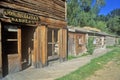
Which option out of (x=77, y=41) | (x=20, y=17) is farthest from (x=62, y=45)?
(x=77, y=41)

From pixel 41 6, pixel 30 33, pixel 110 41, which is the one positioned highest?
pixel 41 6

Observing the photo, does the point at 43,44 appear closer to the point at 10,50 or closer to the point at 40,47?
the point at 40,47

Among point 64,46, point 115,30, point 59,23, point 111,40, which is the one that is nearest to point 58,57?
point 64,46

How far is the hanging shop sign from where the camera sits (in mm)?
10107

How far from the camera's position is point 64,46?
16.4 m

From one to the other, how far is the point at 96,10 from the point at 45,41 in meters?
47.3

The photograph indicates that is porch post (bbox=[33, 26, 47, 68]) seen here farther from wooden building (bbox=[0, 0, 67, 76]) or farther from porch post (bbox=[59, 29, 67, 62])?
porch post (bbox=[59, 29, 67, 62])

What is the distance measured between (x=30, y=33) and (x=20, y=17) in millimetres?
2405

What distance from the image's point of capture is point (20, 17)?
1088 centimetres

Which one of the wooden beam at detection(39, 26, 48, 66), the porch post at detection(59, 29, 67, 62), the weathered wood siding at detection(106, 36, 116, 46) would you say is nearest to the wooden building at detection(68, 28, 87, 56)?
the porch post at detection(59, 29, 67, 62)

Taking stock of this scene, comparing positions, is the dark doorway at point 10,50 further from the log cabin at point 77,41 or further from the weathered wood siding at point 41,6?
the log cabin at point 77,41

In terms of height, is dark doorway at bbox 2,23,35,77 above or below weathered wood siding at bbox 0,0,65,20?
below

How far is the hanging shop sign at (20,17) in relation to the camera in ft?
33.2

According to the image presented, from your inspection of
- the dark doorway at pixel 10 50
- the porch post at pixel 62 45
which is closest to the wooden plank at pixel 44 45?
the dark doorway at pixel 10 50
